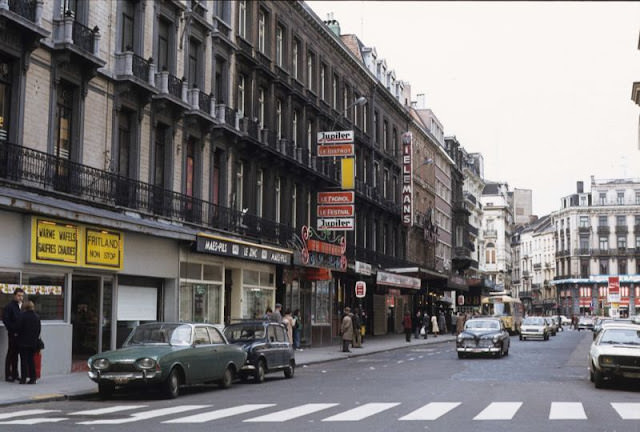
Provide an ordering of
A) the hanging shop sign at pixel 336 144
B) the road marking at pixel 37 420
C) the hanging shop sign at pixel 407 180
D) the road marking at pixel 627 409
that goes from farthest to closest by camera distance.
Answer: the hanging shop sign at pixel 407 180
the hanging shop sign at pixel 336 144
the road marking at pixel 627 409
the road marking at pixel 37 420

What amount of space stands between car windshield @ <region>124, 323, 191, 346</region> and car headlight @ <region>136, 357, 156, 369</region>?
1.35m

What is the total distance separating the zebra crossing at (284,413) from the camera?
13.6 m

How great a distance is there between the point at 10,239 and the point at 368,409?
32.3 feet

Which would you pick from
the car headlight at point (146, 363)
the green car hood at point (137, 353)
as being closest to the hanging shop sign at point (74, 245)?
the green car hood at point (137, 353)

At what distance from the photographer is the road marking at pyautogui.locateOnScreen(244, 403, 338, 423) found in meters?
Result: 13.6

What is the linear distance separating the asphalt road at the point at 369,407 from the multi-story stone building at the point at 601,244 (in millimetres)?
112245

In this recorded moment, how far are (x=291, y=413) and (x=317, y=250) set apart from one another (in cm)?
2403

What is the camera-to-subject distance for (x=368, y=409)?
1505 centimetres

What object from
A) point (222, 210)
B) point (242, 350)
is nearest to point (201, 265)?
point (222, 210)

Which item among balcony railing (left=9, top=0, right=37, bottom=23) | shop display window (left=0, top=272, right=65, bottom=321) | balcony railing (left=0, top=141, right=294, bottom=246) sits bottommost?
shop display window (left=0, top=272, right=65, bottom=321)

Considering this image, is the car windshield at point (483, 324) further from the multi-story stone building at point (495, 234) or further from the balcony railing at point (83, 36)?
the multi-story stone building at point (495, 234)

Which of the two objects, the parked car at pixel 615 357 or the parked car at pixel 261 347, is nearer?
the parked car at pixel 615 357

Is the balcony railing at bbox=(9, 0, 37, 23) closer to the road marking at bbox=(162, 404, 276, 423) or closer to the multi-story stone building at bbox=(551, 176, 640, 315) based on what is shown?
the road marking at bbox=(162, 404, 276, 423)

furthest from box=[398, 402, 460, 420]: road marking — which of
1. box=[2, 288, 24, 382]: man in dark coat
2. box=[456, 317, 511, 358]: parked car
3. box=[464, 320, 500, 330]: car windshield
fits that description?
box=[464, 320, 500, 330]: car windshield
